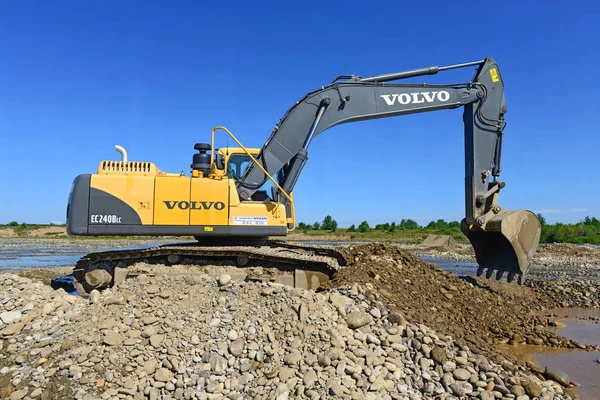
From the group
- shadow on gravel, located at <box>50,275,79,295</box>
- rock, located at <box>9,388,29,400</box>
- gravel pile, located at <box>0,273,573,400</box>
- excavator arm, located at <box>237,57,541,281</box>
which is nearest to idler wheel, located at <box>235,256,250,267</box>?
gravel pile, located at <box>0,273,573,400</box>

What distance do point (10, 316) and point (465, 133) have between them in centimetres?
937

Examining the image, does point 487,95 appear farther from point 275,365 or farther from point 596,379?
point 275,365

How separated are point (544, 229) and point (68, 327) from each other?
154 ft

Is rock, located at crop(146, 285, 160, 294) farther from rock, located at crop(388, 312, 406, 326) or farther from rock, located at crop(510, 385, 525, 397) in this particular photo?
rock, located at crop(510, 385, 525, 397)

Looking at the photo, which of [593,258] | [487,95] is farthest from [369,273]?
[593,258]

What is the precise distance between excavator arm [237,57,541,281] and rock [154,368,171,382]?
12.5ft

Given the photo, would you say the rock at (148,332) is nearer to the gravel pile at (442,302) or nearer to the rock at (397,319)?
the gravel pile at (442,302)

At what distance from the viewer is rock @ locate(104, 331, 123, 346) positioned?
5.96 m

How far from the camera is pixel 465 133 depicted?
32.4 feet

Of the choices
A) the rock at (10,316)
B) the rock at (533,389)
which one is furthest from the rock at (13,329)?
the rock at (533,389)

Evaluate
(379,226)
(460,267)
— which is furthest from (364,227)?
(460,267)

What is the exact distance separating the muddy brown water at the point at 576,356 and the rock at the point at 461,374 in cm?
151

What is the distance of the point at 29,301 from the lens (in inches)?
300

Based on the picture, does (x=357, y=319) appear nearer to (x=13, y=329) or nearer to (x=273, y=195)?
(x=273, y=195)
